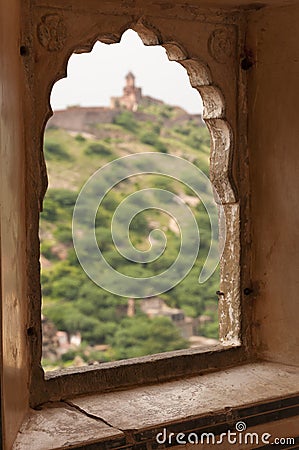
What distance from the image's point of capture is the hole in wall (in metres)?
16.8

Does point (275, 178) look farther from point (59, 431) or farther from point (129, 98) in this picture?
point (129, 98)

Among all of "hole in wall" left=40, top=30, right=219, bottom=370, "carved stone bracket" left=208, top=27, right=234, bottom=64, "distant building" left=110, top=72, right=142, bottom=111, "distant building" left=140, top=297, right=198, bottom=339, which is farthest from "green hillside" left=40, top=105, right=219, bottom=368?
"carved stone bracket" left=208, top=27, right=234, bottom=64

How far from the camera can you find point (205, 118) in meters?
2.97

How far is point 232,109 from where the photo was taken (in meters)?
2.94

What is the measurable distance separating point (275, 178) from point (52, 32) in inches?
40.1

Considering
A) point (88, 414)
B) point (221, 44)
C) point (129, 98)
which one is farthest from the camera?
point (129, 98)

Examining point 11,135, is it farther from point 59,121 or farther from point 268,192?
point 59,121

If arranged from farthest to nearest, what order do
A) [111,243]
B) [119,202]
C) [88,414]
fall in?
[111,243] < [119,202] < [88,414]

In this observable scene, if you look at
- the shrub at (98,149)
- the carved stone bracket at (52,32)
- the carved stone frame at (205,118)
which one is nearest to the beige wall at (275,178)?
the carved stone frame at (205,118)

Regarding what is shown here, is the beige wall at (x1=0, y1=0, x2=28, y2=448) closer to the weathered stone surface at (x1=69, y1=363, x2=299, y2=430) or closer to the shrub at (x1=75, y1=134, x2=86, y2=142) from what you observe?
the weathered stone surface at (x1=69, y1=363, x2=299, y2=430)

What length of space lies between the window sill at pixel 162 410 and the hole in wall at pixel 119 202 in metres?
13.0

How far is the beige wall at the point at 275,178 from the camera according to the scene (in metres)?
2.83

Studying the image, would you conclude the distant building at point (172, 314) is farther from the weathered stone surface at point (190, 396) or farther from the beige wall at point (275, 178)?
the weathered stone surface at point (190, 396)

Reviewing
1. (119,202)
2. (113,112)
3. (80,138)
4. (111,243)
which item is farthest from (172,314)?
(113,112)
